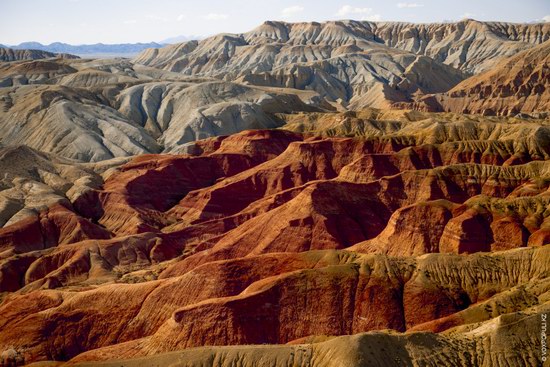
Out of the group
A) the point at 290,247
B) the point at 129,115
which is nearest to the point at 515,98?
the point at 129,115

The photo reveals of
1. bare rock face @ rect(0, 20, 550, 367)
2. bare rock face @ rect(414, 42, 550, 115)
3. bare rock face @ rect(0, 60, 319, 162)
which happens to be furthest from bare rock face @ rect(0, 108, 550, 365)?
bare rock face @ rect(414, 42, 550, 115)

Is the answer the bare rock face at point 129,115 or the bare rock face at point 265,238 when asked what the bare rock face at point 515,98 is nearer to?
the bare rock face at point 265,238

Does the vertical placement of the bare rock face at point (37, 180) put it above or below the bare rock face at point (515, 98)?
below

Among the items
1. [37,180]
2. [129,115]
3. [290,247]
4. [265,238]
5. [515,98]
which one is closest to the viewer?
[290,247]

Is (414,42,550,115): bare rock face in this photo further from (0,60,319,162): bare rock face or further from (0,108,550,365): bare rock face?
(0,108,550,365): bare rock face

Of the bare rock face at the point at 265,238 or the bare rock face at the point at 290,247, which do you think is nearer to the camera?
the bare rock face at the point at 265,238

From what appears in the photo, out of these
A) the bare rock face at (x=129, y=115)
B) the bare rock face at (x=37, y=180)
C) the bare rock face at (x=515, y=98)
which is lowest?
the bare rock face at (x=37, y=180)

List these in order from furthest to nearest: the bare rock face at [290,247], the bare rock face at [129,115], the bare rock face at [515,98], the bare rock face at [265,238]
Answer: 1. the bare rock face at [515,98]
2. the bare rock face at [129,115]
3. the bare rock face at [290,247]
4. the bare rock face at [265,238]

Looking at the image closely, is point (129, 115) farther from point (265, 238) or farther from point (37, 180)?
point (265, 238)

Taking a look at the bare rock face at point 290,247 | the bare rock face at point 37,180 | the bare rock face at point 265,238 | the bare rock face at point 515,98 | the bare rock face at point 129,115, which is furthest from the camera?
the bare rock face at point 515,98

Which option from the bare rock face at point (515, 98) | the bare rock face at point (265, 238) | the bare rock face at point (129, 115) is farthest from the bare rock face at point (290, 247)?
the bare rock face at point (515, 98)

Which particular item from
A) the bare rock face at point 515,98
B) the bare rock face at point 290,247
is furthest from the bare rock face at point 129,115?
the bare rock face at point 515,98
